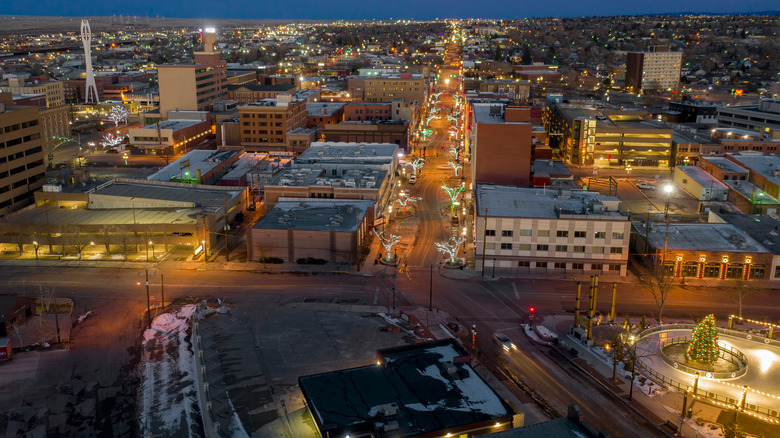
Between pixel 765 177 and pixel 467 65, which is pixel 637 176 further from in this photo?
pixel 467 65

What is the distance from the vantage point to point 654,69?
139m

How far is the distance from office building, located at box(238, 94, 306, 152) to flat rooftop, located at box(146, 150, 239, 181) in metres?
8.43

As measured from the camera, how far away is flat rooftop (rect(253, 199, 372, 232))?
42656 millimetres

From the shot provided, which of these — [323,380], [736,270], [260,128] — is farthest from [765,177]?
[260,128]

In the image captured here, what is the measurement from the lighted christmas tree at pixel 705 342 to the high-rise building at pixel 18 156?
49.2m

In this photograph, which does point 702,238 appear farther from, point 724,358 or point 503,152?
point 503,152

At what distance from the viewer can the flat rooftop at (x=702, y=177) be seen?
5538cm

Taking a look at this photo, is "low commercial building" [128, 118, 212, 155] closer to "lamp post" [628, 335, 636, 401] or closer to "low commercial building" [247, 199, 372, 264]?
"low commercial building" [247, 199, 372, 264]

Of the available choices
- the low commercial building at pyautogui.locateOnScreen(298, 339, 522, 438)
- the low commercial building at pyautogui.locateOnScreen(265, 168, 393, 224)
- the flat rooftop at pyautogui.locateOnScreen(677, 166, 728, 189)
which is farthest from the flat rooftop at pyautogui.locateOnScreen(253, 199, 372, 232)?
the flat rooftop at pyautogui.locateOnScreen(677, 166, 728, 189)

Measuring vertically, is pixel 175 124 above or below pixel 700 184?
above

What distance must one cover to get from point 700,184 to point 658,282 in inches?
879

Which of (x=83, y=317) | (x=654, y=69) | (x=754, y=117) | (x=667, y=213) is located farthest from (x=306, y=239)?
(x=654, y=69)

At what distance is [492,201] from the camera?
43.9 metres

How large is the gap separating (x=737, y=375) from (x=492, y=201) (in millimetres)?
20012
